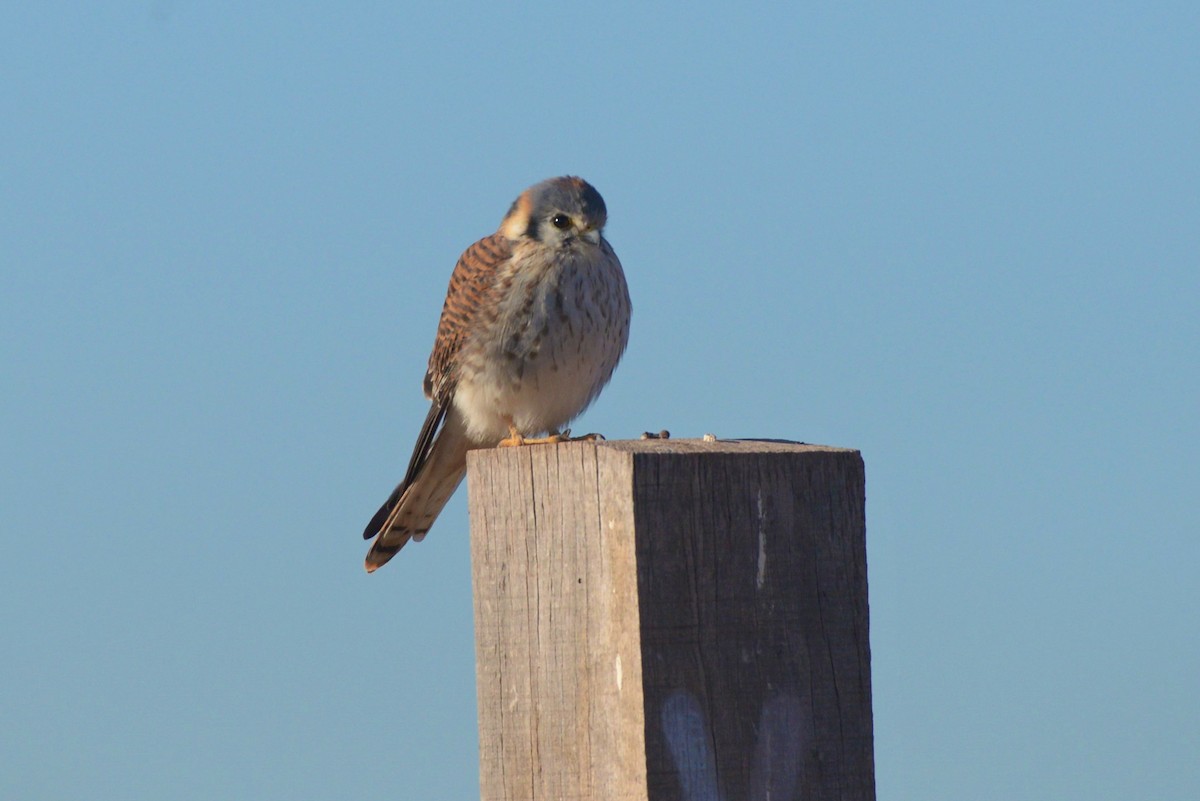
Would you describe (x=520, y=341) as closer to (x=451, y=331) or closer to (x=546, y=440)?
(x=451, y=331)

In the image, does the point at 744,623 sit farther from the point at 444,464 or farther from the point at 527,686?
the point at 444,464

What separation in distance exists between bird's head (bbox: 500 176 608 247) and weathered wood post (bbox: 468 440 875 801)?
2.21m

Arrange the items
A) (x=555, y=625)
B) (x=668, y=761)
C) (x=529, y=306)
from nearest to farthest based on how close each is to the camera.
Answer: (x=668, y=761) → (x=555, y=625) → (x=529, y=306)

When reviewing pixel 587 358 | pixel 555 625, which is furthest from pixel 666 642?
pixel 587 358

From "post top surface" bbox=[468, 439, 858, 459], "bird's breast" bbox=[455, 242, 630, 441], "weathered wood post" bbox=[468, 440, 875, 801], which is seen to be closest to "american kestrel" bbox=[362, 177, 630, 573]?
"bird's breast" bbox=[455, 242, 630, 441]

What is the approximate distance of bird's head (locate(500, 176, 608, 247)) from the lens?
4.29m

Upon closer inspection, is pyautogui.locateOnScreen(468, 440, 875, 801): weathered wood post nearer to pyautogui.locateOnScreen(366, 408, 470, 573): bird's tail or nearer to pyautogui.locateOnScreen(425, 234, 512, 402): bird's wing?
pyautogui.locateOnScreen(366, 408, 470, 573): bird's tail

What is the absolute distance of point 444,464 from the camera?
4.29m

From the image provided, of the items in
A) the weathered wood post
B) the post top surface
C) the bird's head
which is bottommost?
the weathered wood post

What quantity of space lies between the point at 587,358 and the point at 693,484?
7.23 ft

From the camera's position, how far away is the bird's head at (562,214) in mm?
4293

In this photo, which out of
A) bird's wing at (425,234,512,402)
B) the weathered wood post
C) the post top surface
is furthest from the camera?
bird's wing at (425,234,512,402)

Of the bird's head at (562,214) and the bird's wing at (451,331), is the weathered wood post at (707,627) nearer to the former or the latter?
the bird's wing at (451,331)

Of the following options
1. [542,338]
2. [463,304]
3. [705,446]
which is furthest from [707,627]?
[463,304]
